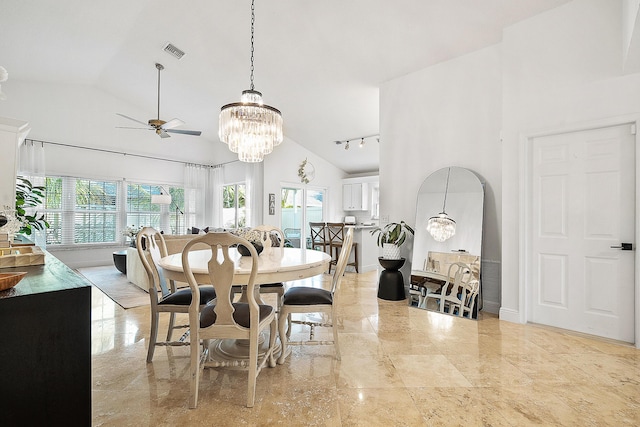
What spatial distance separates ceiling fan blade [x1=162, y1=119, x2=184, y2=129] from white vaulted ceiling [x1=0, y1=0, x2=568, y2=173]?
1096 millimetres

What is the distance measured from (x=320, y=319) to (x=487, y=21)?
3.55 meters

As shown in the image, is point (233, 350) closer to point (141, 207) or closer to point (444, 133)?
point (444, 133)

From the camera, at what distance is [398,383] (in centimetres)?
207

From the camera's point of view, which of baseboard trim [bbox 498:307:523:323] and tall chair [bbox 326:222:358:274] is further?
tall chair [bbox 326:222:358:274]

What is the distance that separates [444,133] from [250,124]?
102 inches

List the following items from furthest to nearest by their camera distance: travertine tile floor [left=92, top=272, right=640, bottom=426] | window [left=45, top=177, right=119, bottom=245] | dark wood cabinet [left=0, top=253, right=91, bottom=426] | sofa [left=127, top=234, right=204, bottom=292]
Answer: window [left=45, top=177, right=119, bottom=245] → sofa [left=127, top=234, right=204, bottom=292] → travertine tile floor [left=92, top=272, right=640, bottom=426] → dark wood cabinet [left=0, top=253, right=91, bottom=426]

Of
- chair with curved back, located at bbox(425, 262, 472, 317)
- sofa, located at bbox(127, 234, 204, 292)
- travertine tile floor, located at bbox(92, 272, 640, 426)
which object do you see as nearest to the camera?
travertine tile floor, located at bbox(92, 272, 640, 426)

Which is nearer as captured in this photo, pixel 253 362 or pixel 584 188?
pixel 253 362

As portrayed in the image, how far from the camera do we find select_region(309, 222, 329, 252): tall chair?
20.4 feet

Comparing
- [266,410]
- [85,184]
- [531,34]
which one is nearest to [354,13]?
[531,34]

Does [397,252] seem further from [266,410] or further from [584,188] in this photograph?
[266,410]

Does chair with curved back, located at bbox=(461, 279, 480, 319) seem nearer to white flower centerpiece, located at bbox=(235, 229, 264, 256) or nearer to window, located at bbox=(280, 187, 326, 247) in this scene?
white flower centerpiece, located at bbox=(235, 229, 264, 256)

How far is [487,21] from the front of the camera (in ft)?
10.9

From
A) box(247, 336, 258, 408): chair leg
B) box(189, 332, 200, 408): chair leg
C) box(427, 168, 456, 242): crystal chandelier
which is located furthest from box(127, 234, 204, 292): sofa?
box(427, 168, 456, 242): crystal chandelier
